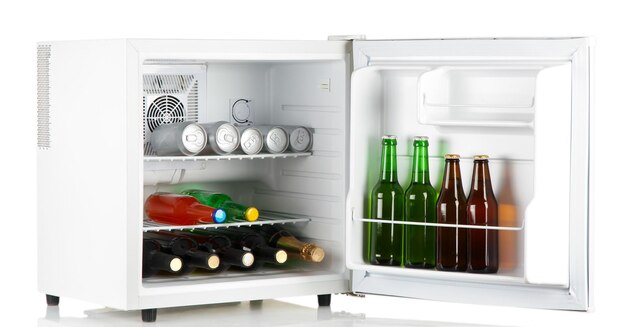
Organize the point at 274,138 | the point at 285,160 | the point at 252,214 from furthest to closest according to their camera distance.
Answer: the point at 285,160, the point at 274,138, the point at 252,214

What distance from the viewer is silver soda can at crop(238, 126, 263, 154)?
3.52 metres

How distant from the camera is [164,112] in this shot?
3615mm

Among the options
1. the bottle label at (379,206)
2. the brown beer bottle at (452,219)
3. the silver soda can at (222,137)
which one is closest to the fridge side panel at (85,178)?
the silver soda can at (222,137)

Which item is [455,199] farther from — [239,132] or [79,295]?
[79,295]

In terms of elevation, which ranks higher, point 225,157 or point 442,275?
point 225,157

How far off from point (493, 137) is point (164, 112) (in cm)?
96

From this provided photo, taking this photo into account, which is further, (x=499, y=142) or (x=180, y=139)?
(x=180, y=139)

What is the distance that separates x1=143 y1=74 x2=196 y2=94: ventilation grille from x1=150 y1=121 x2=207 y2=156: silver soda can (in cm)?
13

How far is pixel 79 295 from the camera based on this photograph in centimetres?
340

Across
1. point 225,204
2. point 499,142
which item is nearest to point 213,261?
point 225,204

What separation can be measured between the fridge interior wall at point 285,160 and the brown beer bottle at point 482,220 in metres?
0.39

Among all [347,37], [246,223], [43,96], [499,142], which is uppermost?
[347,37]

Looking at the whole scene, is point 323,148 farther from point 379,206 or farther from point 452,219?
point 452,219

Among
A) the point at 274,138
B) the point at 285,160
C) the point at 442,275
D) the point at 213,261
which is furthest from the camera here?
the point at 285,160
